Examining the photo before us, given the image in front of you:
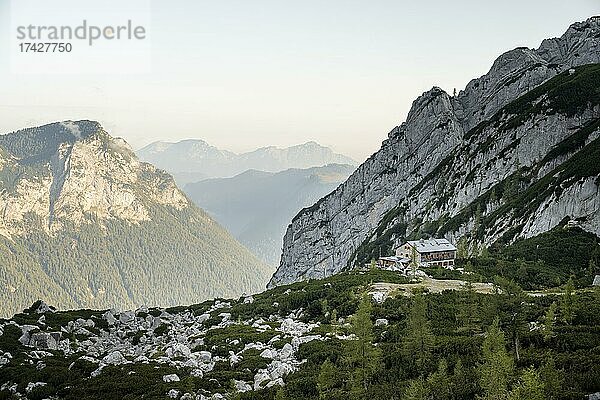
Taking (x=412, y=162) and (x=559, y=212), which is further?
(x=412, y=162)

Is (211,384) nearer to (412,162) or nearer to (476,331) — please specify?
(476,331)

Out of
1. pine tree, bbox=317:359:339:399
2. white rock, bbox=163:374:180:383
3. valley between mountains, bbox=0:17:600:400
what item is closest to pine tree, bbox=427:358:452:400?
valley between mountains, bbox=0:17:600:400

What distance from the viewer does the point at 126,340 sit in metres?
53.1

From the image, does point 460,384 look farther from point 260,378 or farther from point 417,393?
point 260,378

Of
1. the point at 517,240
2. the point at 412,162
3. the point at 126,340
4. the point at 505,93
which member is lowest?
the point at 126,340

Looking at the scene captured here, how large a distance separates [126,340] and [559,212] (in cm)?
6051

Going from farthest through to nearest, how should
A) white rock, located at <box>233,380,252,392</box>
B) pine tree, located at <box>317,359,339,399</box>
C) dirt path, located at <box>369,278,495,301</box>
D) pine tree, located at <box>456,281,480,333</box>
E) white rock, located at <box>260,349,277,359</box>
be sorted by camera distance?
1. dirt path, located at <box>369,278,495,301</box>
2. white rock, located at <box>260,349,277,359</box>
3. pine tree, located at <box>456,281,480,333</box>
4. white rock, located at <box>233,380,252,392</box>
5. pine tree, located at <box>317,359,339,399</box>

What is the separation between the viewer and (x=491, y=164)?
12019cm

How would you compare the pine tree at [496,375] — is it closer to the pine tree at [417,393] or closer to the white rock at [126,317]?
the pine tree at [417,393]

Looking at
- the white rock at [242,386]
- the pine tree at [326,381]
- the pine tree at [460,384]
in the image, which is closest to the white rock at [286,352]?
the white rock at [242,386]

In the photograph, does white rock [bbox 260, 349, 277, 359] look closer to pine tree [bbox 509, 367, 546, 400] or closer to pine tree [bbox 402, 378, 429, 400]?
pine tree [bbox 402, 378, 429, 400]

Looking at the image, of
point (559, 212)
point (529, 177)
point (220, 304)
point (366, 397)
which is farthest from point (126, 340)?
point (529, 177)

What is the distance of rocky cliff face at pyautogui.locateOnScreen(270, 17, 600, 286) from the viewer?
288 ft

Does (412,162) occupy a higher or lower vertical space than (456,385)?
higher
